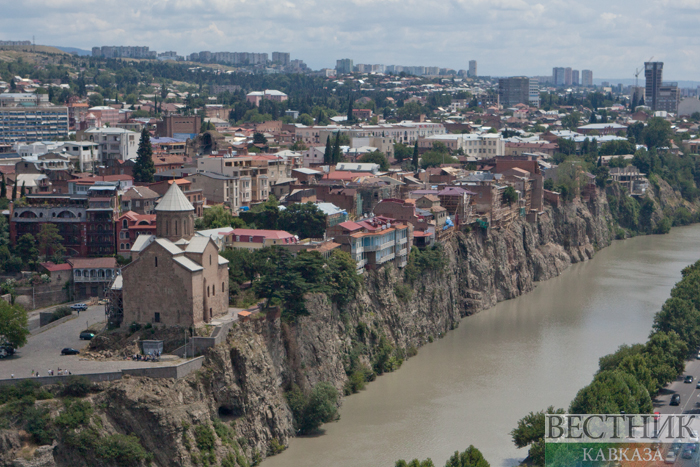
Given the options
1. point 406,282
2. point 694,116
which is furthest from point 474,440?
point 694,116

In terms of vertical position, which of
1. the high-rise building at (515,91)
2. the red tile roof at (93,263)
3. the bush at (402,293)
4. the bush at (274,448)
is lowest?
the bush at (274,448)

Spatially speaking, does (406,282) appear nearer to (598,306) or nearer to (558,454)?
(598,306)

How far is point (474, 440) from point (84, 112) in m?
52.9

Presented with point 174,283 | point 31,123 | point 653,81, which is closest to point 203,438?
point 174,283

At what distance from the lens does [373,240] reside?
1353 inches

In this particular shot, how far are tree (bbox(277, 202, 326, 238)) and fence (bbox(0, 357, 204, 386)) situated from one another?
1208 centimetres

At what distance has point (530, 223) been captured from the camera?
5069cm

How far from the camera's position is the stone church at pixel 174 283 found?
86.6 ft

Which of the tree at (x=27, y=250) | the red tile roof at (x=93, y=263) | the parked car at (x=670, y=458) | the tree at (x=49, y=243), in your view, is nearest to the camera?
the parked car at (x=670, y=458)

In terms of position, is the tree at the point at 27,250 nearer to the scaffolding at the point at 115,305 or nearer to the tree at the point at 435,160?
the scaffolding at the point at 115,305

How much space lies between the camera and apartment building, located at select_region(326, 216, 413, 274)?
111 ft

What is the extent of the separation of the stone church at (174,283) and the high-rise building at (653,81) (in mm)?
113454

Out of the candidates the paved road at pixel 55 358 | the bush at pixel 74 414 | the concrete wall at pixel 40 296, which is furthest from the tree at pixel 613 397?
the concrete wall at pixel 40 296

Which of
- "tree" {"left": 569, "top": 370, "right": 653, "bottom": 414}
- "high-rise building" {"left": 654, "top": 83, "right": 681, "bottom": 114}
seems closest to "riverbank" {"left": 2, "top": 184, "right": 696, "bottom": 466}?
"tree" {"left": 569, "top": 370, "right": 653, "bottom": 414}
